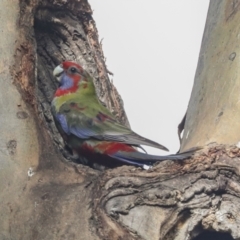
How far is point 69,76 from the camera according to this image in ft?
15.0

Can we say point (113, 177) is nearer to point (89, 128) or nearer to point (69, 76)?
point (89, 128)

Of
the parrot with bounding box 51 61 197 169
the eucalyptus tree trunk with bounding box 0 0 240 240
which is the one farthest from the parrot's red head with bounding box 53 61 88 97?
the eucalyptus tree trunk with bounding box 0 0 240 240

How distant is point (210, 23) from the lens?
13.4 ft

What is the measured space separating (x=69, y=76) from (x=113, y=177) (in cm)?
153

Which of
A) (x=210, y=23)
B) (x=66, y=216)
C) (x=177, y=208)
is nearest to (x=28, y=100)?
(x=66, y=216)

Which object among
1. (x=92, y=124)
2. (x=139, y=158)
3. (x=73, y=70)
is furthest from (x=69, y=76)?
(x=139, y=158)

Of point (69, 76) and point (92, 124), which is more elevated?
point (69, 76)

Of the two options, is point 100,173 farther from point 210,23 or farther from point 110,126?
point 210,23

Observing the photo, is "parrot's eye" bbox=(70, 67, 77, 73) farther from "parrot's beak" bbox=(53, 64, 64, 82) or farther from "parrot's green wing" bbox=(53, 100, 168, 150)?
"parrot's green wing" bbox=(53, 100, 168, 150)

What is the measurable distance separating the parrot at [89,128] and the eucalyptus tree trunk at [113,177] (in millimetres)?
312

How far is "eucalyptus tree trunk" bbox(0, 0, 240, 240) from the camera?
3061 mm

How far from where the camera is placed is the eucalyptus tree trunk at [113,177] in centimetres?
306

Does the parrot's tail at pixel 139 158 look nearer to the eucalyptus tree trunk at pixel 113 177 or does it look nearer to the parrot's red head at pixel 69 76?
the eucalyptus tree trunk at pixel 113 177

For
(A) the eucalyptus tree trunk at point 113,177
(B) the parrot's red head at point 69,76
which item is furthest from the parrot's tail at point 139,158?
(B) the parrot's red head at point 69,76
